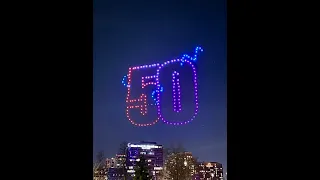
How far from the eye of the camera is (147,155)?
230cm

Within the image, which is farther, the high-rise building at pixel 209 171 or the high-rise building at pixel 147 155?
the high-rise building at pixel 147 155

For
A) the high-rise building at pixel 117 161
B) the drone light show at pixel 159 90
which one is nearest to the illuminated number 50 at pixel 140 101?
the drone light show at pixel 159 90

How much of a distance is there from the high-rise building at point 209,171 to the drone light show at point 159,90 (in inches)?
11.7

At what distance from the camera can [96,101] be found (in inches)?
84.7

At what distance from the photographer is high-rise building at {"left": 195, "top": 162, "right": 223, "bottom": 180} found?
2115 mm

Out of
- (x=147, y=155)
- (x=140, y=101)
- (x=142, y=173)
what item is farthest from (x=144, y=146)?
(x=140, y=101)

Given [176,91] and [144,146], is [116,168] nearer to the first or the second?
[144,146]

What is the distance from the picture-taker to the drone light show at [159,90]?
2.20 metres

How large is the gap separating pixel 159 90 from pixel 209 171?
0.59 meters

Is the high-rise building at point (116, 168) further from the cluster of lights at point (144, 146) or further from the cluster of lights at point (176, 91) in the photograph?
the cluster of lights at point (176, 91)

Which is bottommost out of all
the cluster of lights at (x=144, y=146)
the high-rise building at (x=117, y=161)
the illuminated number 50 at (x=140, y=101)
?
the high-rise building at (x=117, y=161)
